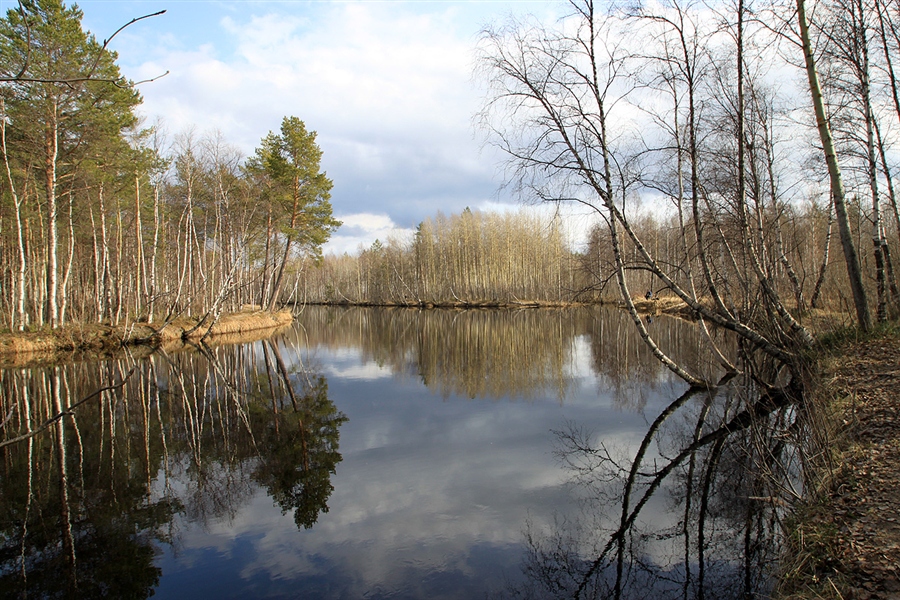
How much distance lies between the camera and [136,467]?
7012mm

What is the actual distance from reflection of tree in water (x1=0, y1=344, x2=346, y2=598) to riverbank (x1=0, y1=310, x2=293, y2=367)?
12.7 feet

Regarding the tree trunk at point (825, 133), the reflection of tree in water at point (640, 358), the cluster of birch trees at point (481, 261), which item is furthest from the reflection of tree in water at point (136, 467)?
the cluster of birch trees at point (481, 261)

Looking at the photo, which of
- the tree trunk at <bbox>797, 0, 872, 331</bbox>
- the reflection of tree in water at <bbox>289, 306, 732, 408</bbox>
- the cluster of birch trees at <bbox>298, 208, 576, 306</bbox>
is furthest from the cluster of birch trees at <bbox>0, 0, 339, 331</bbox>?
the cluster of birch trees at <bbox>298, 208, 576, 306</bbox>

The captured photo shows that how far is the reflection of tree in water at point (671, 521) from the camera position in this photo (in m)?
4.23

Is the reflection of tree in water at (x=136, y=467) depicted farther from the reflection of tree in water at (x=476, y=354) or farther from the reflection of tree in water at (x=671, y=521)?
the reflection of tree in water at (x=476, y=354)

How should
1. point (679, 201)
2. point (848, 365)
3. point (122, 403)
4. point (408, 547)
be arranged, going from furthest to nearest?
point (122, 403) → point (679, 201) → point (848, 365) → point (408, 547)

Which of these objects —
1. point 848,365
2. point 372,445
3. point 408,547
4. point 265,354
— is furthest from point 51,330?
point 848,365

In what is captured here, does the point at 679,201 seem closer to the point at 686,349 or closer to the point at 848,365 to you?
the point at 848,365

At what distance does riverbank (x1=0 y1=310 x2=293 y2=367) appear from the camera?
16047mm

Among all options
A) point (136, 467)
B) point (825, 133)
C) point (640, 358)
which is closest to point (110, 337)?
point (136, 467)

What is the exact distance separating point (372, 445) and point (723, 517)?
202 inches

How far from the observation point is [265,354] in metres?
18.4

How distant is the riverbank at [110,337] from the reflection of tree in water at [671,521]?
17413mm

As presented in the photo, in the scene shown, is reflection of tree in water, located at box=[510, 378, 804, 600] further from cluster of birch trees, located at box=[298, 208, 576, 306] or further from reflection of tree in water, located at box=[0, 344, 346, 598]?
cluster of birch trees, located at box=[298, 208, 576, 306]
